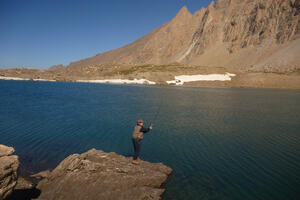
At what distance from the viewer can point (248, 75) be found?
95812 millimetres

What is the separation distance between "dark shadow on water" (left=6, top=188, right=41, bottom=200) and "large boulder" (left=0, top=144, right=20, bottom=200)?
969 mm

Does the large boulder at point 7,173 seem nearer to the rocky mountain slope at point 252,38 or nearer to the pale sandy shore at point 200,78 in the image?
the pale sandy shore at point 200,78

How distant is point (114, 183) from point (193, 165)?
5.25 metres

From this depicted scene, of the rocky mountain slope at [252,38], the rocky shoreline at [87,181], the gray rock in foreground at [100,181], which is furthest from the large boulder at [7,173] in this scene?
the rocky mountain slope at [252,38]

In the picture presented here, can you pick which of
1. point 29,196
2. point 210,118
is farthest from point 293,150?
point 29,196

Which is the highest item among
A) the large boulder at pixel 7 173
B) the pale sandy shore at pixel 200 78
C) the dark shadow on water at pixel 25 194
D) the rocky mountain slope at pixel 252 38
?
the rocky mountain slope at pixel 252 38

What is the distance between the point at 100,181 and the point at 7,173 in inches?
125

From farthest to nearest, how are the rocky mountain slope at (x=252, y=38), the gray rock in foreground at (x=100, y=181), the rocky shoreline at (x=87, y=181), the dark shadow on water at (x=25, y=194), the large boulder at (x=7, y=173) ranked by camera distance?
the rocky mountain slope at (x=252, y=38), the dark shadow on water at (x=25, y=194), the gray rock in foreground at (x=100, y=181), the rocky shoreline at (x=87, y=181), the large boulder at (x=7, y=173)

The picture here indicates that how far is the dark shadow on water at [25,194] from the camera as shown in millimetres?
7980

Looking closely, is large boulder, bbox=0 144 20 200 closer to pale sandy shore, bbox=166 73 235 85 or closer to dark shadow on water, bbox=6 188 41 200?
dark shadow on water, bbox=6 188 41 200

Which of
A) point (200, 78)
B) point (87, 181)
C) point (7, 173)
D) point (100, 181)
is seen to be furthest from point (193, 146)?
point (200, 78)

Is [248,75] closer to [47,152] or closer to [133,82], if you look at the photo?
[133,82]

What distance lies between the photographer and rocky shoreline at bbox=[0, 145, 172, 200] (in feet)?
24.4

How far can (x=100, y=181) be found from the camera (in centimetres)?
818
